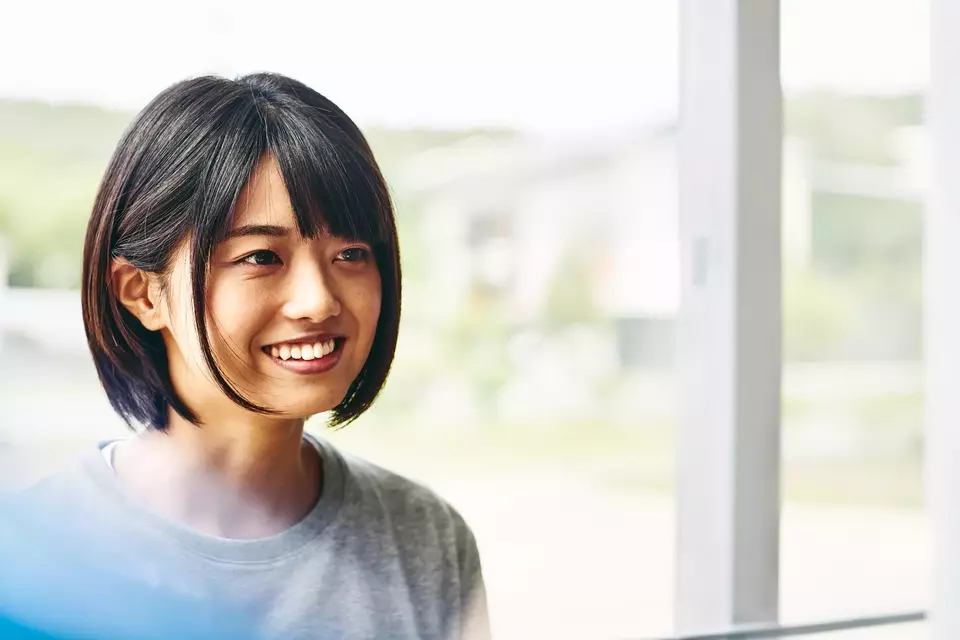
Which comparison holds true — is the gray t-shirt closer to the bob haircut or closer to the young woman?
the young woman

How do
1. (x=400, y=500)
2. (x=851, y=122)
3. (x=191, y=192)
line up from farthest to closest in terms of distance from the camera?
(x=851, y=122)
(x=400, y=500)
(x=191, y=192)

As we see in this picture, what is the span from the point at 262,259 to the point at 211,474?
258mm

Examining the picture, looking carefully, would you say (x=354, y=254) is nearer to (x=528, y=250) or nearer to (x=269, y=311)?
(x=269, y=311)

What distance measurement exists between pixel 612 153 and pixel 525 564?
579mm

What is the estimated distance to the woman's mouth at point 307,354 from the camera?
43.4 inches

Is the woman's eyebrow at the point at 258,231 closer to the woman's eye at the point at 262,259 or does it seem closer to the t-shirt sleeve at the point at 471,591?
the woman's eye at the point at 262,259

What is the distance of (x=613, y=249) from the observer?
1.32 meters

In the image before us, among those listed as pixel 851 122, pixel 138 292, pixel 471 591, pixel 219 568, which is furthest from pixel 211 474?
pixel 851 122

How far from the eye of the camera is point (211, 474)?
1.10 meters

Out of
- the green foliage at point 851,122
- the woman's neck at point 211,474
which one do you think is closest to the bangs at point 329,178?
the woman's neck at point 211,474

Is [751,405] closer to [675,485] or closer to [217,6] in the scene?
[675,485]

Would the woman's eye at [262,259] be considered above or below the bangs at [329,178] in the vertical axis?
below

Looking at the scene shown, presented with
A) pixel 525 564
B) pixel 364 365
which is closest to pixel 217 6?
pixel 364 365

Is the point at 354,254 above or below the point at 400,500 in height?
above
